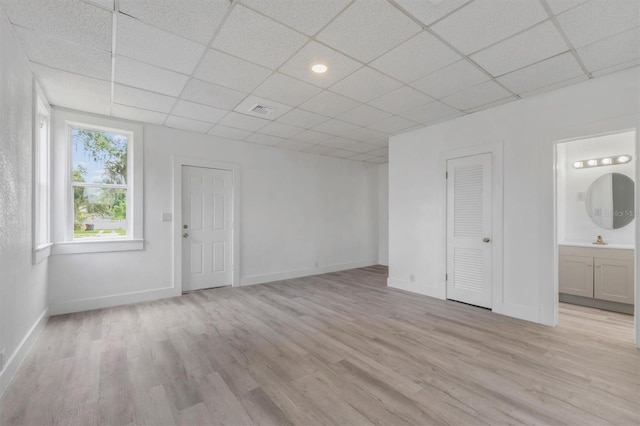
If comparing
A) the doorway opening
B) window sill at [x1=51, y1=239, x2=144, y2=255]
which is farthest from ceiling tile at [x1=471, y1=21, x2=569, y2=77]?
window sill at [x1=51, y1=239, x2=144, y2=255]

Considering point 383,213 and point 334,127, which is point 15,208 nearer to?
point 334,127

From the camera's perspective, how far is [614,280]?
3.82 meters

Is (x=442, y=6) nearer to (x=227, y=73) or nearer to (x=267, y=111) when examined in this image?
(x=227, y=73)

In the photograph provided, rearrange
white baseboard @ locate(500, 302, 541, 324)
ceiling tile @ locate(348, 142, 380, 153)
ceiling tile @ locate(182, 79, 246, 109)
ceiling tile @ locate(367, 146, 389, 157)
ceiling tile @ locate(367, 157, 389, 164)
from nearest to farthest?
ceiling tile @ locate(182, 79, 246, 109), white baseboard @ locate(500, 302, 541, 324), ceiling tile @ locate(348, 142, 380, 153), ceiling tile @ locate(367, 146, 389, 157), ceiling tile @ locate(367, 157, 389, 164)

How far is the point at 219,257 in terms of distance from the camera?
16.8 ft

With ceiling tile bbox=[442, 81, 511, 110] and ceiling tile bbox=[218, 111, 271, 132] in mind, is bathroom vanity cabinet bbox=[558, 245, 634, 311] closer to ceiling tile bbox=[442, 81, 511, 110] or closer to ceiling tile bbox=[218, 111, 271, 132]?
ceiling tile bbox=[442, 81, 511, 110]

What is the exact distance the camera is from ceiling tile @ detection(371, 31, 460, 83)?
2393 millimetres

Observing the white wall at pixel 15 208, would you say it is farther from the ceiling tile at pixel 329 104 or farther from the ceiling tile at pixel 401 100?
the ceiling tile at pixel 401 100

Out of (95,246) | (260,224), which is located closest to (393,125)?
(260,224)

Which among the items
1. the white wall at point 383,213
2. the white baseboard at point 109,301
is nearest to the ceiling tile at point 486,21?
the white baseboard at point 109,301

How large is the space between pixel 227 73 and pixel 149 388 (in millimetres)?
2850

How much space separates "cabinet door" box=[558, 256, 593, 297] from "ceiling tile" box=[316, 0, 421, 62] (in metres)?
4.16

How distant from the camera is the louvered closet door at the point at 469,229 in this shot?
3.88m

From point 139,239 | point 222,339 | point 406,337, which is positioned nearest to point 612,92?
point 406,337
